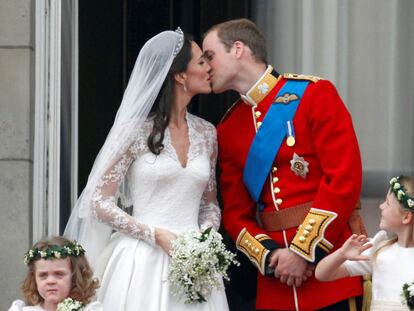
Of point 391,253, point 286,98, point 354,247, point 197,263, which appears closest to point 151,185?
point 197,263

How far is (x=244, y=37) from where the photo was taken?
24.7 feet

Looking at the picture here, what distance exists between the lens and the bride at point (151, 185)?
23.5 ft

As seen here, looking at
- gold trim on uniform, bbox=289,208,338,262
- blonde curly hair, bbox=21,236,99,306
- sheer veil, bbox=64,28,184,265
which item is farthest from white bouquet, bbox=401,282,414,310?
sheer veil, bbox=64,28,184,265

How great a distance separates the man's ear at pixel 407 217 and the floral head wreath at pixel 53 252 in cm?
139

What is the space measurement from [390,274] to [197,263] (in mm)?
821

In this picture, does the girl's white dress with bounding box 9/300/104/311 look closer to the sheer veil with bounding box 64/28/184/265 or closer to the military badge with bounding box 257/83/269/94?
the sheer veil with bounding box 64/28/184/265

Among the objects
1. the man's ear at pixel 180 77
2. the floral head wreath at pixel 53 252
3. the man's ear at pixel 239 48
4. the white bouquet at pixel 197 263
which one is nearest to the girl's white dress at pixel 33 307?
the floral head wreath at pixel 53 252

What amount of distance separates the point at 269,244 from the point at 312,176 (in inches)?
14.2

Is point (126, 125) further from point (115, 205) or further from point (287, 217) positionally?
point (287, 217)

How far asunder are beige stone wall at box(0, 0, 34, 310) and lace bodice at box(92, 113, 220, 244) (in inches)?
23.6

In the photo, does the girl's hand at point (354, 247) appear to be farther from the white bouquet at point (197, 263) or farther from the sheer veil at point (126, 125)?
the sheer veil at point (126, 125)

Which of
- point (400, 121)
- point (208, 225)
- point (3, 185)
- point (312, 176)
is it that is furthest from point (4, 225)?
point (400, 121)

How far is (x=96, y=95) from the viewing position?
8.97m

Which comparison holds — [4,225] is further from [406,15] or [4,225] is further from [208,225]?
[406,15]
